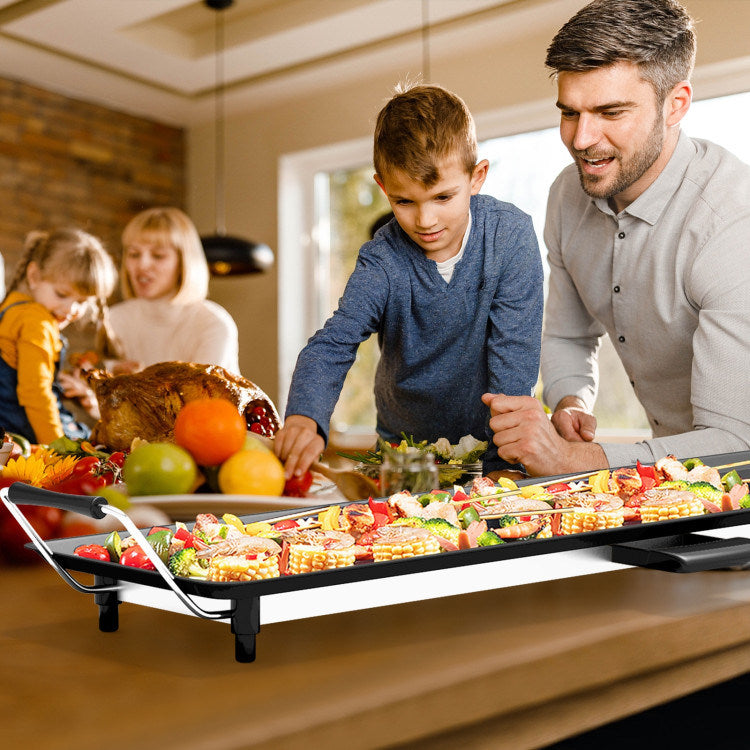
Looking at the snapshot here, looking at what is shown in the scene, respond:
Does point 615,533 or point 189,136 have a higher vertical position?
point 189,136

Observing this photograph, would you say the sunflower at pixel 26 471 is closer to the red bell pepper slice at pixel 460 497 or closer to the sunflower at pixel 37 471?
the sunflower at pixel 37 471

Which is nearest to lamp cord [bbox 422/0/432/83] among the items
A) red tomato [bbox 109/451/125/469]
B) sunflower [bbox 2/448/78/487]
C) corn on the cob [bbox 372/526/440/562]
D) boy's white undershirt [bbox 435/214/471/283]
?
boy's white undershirt [bbox 435/214/471/283]

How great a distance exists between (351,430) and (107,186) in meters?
2.13

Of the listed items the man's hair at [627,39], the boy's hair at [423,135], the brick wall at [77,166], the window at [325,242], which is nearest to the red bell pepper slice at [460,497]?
the boy's hair at [423,135]

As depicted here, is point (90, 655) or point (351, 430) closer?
point (90, 655)

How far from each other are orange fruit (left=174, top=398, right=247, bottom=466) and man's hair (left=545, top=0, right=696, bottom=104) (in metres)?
0.74

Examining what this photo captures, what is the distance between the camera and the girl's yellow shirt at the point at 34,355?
2.17 metres

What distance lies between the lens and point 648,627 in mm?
598

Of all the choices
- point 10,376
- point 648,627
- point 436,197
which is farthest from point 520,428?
point 10,376

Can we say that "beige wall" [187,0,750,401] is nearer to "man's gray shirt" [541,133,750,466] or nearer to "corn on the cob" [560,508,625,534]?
"man's gray shirt" [541,133,750,466]

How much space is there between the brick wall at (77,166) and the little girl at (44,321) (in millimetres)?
2388

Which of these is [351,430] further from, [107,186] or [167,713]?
[167,713]

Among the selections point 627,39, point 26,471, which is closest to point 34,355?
point 26,471

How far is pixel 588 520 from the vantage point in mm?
663
